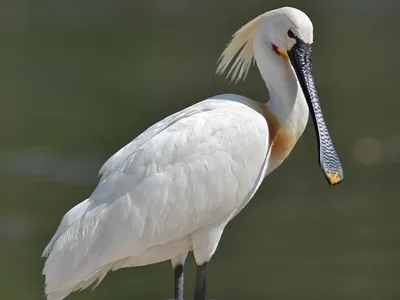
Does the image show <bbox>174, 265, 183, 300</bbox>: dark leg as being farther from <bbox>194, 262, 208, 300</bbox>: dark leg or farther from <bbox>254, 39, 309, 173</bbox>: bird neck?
<bbox>254, 39, 309, 173</bbox>: bird neck

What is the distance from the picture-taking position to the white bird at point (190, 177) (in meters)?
7.65

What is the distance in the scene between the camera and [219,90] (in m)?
19.8

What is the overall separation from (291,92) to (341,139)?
9671mm

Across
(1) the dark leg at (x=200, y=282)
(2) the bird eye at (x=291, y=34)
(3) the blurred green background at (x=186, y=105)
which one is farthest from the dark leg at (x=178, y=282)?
(3) the blurred green background at (x=186, y=105)

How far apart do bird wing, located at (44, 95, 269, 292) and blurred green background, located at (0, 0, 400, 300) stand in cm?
371

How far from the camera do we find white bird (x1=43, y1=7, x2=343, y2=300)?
7.65 metres

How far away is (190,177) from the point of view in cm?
786

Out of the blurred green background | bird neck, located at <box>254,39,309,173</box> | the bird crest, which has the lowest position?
the blurred green background

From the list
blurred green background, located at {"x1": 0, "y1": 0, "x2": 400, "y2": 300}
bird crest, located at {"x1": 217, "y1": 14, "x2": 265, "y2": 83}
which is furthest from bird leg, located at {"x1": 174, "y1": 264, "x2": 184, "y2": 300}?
blurred green background, located at {"x1": 0, "y1": 0, "x2": 400, "y2": 300}

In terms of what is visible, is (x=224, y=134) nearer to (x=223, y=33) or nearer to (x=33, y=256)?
(x=33, y=256)

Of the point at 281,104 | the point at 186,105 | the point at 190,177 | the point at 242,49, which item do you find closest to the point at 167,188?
the point at 190,177

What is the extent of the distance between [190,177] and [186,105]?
11603mm

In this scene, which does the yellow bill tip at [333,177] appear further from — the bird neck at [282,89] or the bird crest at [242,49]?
the bird crest at [242,49]

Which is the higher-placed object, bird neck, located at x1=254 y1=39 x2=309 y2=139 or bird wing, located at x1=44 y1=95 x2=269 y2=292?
bird neck, located at x1=254 y1=39 x2=309 y2=139
